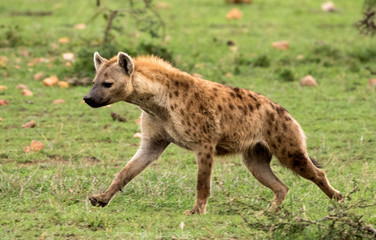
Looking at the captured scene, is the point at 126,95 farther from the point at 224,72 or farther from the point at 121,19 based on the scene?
the point at 121,19

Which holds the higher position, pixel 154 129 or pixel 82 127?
pixel 154 129

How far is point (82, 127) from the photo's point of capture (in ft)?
22.2

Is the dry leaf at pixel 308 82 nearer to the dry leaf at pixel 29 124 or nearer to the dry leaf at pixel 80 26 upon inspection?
the dry leaf at pixel 29 124

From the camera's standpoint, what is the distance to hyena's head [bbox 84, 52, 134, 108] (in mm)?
4594

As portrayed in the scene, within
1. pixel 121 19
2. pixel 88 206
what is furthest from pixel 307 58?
pixel 88 206

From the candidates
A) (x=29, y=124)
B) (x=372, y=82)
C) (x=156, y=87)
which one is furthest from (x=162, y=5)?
(x=156, y=87)

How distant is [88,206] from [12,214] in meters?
0.46

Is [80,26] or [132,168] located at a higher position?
[132,168]

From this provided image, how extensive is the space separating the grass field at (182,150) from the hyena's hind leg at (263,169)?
12cm

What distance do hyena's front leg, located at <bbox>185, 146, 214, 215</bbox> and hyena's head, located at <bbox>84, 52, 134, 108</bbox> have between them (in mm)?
604

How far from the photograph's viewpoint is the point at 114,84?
15.1 feet

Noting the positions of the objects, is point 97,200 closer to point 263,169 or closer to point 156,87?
point 156,87

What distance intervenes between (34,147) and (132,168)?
151 centimetres

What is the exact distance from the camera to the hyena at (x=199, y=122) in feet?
15.2
